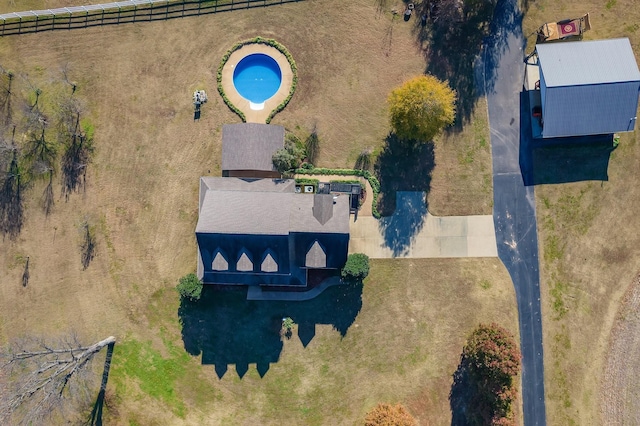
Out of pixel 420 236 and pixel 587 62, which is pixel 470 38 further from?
pixel 420 236

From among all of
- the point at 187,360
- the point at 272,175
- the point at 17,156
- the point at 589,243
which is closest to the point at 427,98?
the point at 272,175

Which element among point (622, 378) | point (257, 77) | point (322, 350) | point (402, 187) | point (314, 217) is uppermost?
point (257, 77)

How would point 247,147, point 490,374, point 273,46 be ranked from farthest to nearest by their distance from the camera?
1. point 273,46
2. point 247,147
3. point 490,374

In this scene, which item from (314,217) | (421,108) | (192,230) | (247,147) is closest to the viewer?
(421,108)

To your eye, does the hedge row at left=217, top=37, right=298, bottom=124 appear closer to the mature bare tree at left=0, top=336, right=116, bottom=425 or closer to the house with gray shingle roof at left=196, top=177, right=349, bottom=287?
the house with gray shingle roof at left=196, top=177, right=349, bottom=287

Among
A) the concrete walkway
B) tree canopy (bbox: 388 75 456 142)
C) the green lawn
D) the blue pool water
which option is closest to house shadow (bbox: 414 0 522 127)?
tree canopy (bbox: 388 75 456 142)

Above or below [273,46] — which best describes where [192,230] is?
below

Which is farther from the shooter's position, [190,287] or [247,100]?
[247,100]

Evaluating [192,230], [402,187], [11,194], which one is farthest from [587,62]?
[11,194]
